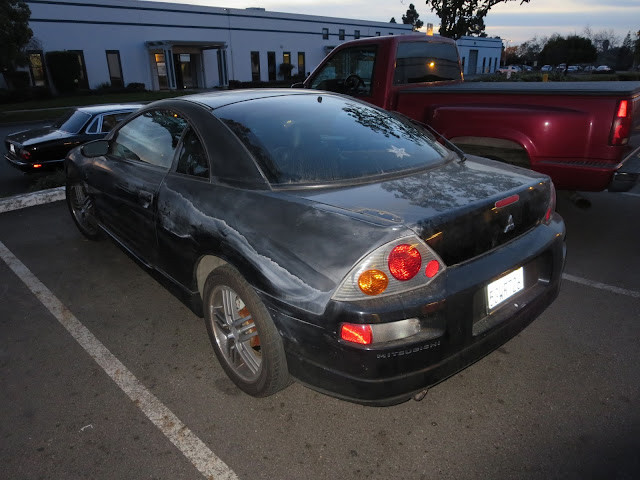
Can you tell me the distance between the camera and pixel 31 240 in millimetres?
5176

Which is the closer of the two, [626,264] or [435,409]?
[435,409]

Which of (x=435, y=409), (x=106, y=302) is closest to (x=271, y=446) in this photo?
(x=435, y=409)

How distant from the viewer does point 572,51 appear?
70938 millimetres

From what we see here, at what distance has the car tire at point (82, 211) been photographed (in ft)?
15.4

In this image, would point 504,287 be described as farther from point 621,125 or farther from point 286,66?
point 286,66

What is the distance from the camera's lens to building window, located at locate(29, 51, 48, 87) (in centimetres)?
2820

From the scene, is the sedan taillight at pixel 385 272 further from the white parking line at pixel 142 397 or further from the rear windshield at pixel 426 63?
the rear windshield at pixel 426 63

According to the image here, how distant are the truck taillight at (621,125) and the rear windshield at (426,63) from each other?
105 inches

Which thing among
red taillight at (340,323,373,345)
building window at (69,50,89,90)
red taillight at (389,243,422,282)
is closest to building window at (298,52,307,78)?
building window at (69,50,89,90)

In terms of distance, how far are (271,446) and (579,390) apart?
68.2 inches

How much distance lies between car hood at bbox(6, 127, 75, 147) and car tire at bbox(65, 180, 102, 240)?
3.67 m

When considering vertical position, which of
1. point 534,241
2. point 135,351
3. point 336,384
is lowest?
point 135,351

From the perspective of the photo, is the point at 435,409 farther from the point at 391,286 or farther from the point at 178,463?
the point at 178,463

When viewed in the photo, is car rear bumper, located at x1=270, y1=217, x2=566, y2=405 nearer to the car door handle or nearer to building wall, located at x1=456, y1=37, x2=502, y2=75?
the car door handle
